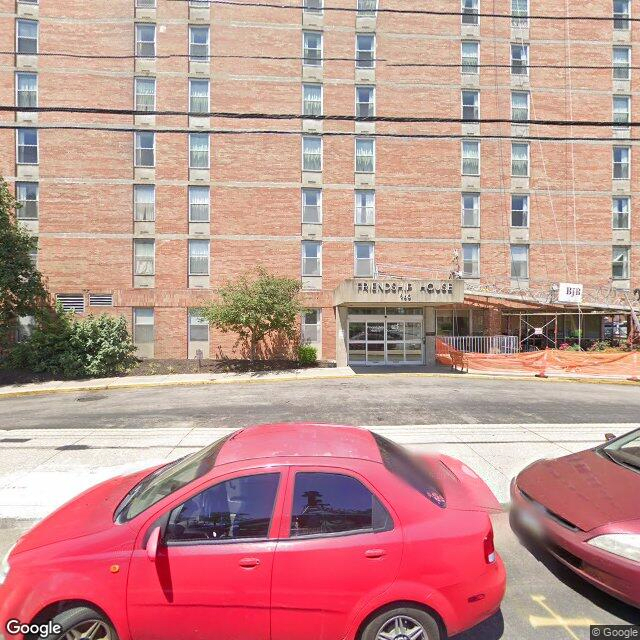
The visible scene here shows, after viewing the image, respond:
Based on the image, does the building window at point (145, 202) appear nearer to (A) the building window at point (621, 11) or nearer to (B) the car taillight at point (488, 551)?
(B) the car taillight at point (488, 551)

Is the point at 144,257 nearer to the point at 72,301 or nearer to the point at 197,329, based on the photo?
the point at 72,301

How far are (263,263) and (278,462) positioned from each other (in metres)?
18.6

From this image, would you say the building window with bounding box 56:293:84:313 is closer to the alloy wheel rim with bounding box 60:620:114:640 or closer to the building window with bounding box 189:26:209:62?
the building window with bounding box 189:26:209:62

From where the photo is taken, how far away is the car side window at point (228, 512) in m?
2.51

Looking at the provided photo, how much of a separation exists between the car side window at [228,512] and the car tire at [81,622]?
25.7 inches

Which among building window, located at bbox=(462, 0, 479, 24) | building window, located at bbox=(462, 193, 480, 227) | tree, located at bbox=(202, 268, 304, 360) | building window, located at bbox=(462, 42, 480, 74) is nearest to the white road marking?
tree, located at bbox=(202, 268, 304, 360)

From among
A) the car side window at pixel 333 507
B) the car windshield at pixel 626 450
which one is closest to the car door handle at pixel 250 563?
the car side window at pixel 333 507

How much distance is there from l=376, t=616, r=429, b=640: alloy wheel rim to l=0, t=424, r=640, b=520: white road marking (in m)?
2.78

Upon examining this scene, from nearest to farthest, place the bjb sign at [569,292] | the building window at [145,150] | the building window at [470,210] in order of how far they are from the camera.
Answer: the bjb sign at [569,292] → the building window at [145,150] → the building window at [470,210]

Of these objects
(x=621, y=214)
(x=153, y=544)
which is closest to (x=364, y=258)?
(x=621, y=214)

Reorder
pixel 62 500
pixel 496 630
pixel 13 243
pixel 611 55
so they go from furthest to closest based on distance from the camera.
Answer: pixel 611 55
pixel 13 243
pixel 62 500
pixel 496 630

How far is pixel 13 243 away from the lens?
54.8 ft

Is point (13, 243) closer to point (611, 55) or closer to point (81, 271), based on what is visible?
point (81, 271)

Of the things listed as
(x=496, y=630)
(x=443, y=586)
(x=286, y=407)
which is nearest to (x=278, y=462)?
(x=443, y=586)
